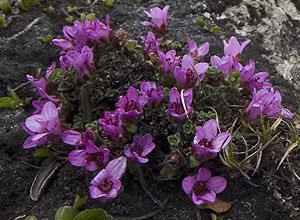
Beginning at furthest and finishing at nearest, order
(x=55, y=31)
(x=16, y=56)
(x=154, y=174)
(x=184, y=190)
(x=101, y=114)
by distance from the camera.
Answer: (x=55, y=31), (x=16, y=56), (x=101, y=114), (x=154, y=174), (x=184, y=190)

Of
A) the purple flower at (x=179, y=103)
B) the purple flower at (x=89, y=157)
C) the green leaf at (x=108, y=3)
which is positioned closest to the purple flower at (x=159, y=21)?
the green leaf at (x=108, y=3)

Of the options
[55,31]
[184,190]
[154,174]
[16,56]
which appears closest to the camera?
[184,190]

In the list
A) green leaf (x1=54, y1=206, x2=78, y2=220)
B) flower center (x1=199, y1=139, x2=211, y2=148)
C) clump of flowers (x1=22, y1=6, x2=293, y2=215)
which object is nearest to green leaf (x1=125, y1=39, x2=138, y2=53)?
clump of flowers (x1=22, y1=6, x2=293, y2=215)

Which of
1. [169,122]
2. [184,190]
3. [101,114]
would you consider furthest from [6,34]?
[184,190]

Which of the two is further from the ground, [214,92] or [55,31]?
[214,92]

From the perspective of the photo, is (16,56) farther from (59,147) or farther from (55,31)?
(59,147)
